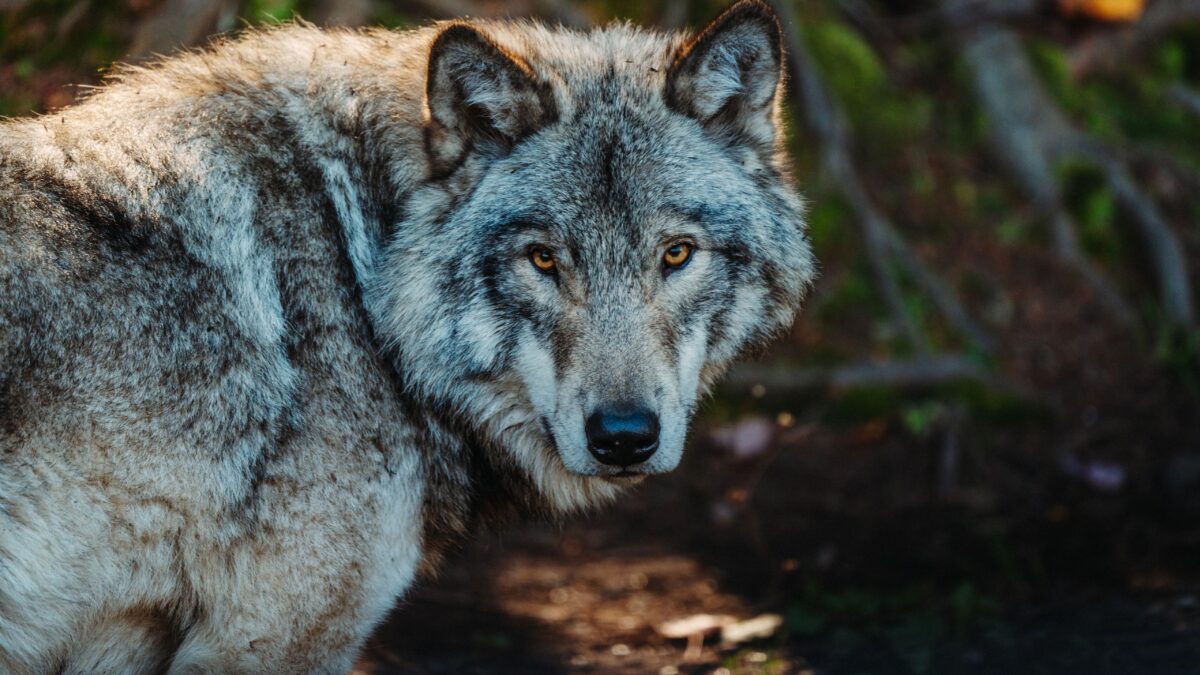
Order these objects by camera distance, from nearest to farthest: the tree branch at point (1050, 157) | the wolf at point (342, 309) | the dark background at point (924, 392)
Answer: the wolf at point (342, 309)
the dark background at point (924, 392)
the tree branch at point (1050, 157)

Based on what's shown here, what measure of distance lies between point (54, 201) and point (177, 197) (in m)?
0.32

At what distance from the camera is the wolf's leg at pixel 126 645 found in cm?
307

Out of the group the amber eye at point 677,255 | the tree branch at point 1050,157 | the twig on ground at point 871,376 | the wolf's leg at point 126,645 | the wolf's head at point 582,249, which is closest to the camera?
the wolf's leg at point 126,645

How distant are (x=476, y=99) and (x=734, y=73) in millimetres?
869

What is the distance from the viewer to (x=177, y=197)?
10.3 ft

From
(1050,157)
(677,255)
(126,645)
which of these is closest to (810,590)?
(677,255)

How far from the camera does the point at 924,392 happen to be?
6.39 m

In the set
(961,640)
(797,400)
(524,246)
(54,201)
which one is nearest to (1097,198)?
(797,400)

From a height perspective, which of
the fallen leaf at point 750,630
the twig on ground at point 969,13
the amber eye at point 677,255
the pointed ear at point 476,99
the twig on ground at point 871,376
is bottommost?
the fallen leaf at point 750,630

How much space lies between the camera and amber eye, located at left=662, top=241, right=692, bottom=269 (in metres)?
3.38

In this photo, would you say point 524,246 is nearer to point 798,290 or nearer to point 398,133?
point 398,133

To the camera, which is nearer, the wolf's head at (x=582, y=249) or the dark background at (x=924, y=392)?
the wolf's head at (x=582, y=249)

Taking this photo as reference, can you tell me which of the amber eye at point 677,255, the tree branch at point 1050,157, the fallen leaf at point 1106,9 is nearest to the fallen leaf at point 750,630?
the amber eye at point 677,255

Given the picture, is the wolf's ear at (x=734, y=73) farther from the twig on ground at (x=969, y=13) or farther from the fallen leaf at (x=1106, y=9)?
the fallen leaf at (x=1106, y=9)
